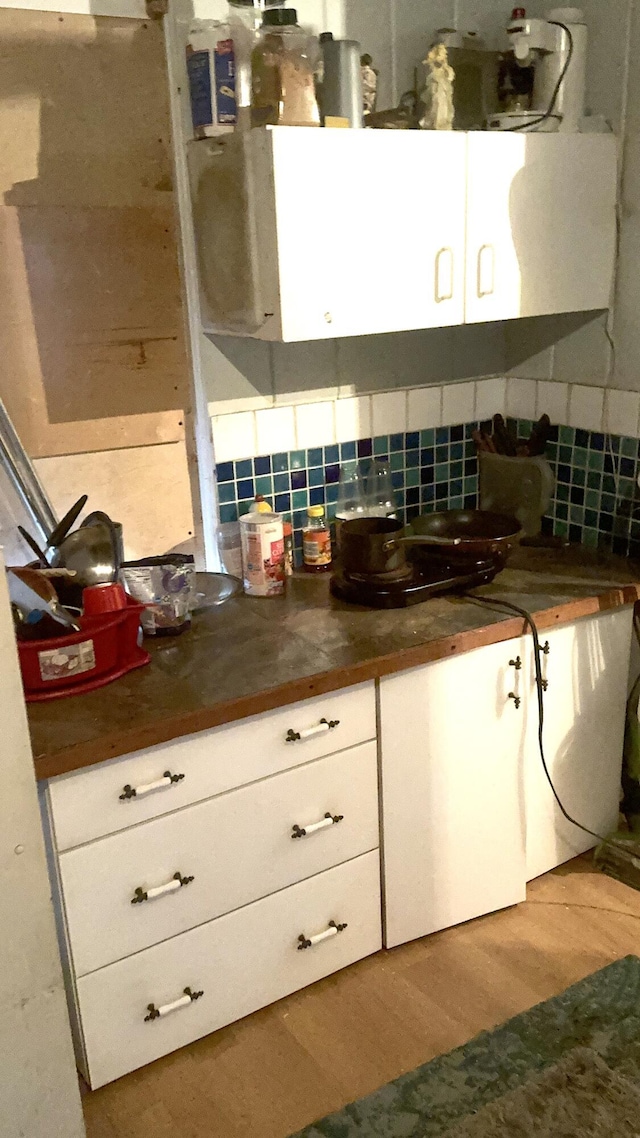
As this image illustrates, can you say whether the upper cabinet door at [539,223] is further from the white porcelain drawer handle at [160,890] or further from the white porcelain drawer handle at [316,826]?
the white porcelain drawer handle at [160,890]

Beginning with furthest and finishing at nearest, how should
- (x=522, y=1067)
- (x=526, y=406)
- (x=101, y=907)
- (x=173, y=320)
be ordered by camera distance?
(x=526, y=406)
(x=173, y=320)
(x=522, y=1067)
(x=101, y=907)

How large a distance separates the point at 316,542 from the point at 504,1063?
1141mm

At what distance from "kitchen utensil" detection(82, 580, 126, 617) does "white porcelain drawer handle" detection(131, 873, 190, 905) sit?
18.9 inches

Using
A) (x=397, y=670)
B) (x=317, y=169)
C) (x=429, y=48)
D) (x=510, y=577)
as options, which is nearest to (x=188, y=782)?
(x=397, y=670)

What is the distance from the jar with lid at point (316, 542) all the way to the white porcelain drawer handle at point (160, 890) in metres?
0.83

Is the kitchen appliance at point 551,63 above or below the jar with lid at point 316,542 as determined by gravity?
above

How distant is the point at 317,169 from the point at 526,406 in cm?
98

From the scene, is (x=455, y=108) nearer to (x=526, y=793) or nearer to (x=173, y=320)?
(x=173, y=320)

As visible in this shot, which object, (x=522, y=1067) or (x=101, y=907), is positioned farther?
(x=522, y=1067)

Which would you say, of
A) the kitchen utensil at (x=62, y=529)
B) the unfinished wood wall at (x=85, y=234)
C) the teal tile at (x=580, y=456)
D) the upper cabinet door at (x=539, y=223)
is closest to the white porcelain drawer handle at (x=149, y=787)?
the kitchen utensil at (x=62, y=529)

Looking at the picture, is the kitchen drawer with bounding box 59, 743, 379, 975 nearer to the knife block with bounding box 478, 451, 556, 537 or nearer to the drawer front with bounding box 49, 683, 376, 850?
the drawer front with bounding box 49, 683, 376, 850

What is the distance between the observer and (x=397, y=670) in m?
1.76

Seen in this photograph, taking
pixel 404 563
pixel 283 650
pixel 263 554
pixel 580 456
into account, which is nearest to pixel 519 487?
pixel 580 456

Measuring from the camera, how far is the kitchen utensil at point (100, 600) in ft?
5.41
